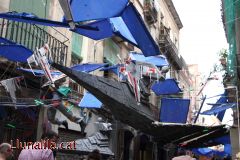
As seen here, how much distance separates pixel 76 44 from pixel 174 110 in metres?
5.53

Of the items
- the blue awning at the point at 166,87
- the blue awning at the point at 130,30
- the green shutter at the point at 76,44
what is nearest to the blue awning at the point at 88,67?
the blue awning at the point at 166,87

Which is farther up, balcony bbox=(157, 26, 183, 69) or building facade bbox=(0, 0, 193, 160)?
balcony bbox=(157, 26, 183, 69)

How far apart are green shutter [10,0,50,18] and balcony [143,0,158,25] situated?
10548 mm

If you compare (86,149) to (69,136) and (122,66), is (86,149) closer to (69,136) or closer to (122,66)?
(122,66)

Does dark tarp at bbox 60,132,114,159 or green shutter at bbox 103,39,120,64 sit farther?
green shutter at bbox 103,39,120,64

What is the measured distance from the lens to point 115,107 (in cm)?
917

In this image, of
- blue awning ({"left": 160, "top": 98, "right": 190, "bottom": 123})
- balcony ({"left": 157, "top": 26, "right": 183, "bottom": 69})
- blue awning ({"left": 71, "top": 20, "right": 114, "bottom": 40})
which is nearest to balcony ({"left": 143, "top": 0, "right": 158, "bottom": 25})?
balcony ({"left": 157, "top": 26, "right": 183, "bottom": 69})

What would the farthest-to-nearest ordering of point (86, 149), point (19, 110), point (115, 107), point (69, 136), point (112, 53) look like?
point (112, 53)
point (69, 136)
point (19, 110)
point (86, 149)
point (115, 107)

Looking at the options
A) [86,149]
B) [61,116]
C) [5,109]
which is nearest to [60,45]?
[61,116]

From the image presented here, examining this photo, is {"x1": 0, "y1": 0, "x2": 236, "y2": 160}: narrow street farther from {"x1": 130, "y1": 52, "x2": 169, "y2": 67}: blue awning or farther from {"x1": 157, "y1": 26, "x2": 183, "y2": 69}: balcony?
{"x1": 157, "y1": 26, "x2": 183, "y2": 69}: balcony

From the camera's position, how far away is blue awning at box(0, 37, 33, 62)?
26.8 ft

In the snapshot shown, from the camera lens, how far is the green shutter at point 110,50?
58.3ft

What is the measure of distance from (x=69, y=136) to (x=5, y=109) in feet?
12.1

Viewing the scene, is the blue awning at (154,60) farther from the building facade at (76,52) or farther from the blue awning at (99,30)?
the blue awning at (99,30)
